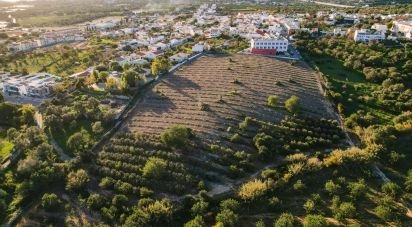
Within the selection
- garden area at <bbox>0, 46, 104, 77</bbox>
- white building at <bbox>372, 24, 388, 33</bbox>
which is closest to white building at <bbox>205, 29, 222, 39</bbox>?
garden area at <bbox>0, 46, 104, 77</bbox>

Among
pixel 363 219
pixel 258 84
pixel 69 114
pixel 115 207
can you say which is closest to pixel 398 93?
pixel 258 84

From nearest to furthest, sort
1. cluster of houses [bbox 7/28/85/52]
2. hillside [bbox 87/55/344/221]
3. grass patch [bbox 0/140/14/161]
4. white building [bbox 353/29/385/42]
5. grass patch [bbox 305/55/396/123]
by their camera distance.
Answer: hillside [bbox 87/55/344/221]
grass patch [bbox 0/140/14/161]
grass patch [bbox 305/55/396/123]
white building [bbox 353/29/385/42]
cluster of houses [bbox 7/28/85/52]

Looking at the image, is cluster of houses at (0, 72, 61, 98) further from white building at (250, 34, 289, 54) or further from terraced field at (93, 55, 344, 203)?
white building at (250, 34, 289, 54)

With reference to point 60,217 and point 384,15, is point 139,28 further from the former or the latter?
point 60,217

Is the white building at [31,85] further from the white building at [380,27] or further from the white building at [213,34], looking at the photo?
the white building at [380,27]

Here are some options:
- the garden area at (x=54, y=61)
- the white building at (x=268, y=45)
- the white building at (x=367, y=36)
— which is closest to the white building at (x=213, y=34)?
the white building at (x=268, y=45)

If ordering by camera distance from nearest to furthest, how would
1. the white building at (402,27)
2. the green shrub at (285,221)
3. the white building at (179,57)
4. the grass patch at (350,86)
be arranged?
the green shrub at (285,221)
the grass patch at (350,86)
the white building at (179,57)
the white building at (402,27)

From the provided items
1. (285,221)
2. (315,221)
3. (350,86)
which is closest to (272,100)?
(350,86)

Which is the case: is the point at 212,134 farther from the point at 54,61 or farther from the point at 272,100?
the point at 54,61
